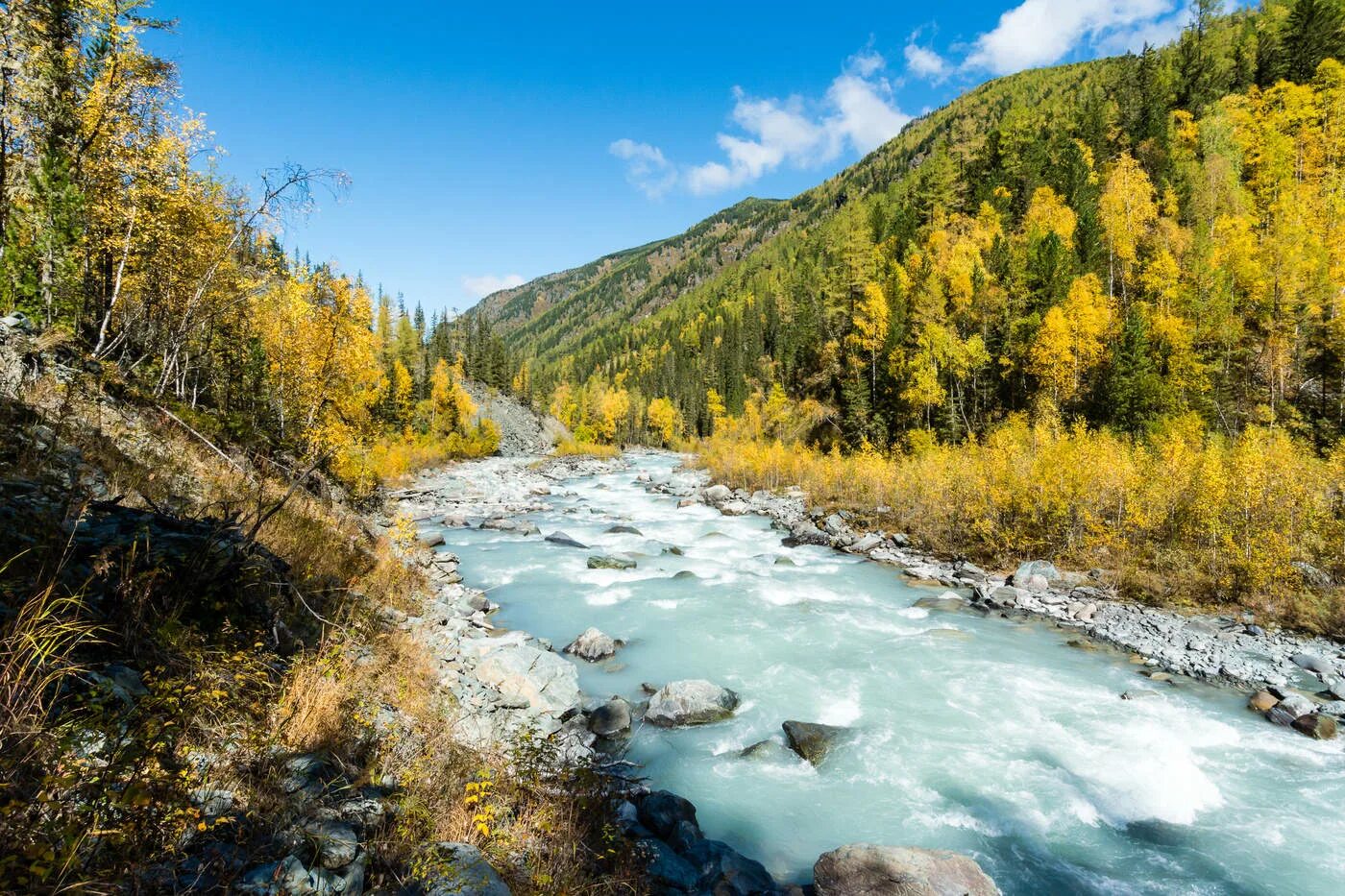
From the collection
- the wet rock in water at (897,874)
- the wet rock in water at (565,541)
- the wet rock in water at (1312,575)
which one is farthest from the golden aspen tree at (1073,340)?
the wet rock in water at (897,874)

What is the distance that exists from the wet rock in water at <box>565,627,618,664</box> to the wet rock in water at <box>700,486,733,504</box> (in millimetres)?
23047

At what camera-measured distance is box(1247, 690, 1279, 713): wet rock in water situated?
35.1 feet

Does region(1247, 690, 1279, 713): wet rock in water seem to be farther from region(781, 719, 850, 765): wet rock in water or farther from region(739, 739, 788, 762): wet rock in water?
region(739, 739, 788, 762): wet rock in water

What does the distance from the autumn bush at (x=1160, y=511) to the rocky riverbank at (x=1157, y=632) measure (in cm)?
108

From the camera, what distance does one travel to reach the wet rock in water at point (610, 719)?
9766 millimetres

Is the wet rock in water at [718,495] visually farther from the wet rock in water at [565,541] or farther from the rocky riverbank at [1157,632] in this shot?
the wet rock in water at [565,541]

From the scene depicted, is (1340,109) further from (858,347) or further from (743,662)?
(743,662)

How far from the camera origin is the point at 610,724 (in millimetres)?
9898

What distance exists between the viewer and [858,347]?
141 feet

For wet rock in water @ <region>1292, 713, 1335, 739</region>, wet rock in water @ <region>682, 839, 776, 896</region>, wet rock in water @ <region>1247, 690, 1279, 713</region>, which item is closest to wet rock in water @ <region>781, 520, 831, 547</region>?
wet rock in water @ <region>1247, 690, 1279, 713</region>

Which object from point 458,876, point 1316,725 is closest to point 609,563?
point 458,876

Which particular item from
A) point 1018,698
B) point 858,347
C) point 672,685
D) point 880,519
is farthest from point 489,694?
point 858,347

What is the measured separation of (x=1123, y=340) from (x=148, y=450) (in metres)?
38.3

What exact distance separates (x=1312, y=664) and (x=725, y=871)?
1515 centimetres
